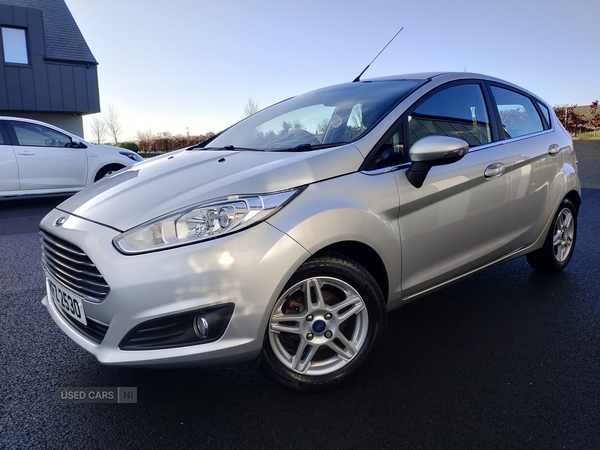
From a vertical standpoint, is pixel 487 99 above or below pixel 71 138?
above

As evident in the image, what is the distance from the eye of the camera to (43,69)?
733 inches

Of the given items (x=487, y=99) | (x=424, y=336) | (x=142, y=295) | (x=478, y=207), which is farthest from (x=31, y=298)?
(x=487, y=99)

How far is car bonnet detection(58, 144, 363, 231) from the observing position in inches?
85.0

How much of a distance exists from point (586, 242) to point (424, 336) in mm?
3456

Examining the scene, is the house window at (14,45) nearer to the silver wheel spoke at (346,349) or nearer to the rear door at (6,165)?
the rear door at (6,165)

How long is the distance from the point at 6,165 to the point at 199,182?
7.37 meters

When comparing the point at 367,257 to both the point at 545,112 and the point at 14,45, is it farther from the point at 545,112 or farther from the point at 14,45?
the point at 14,45

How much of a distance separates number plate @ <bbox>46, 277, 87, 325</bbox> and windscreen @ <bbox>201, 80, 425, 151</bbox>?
132 cm

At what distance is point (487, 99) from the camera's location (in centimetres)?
338

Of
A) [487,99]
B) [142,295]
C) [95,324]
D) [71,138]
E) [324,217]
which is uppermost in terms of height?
[487,99]

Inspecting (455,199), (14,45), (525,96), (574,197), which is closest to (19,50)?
(14,45)

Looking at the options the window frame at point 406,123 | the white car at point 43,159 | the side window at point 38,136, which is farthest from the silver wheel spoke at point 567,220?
the side window at point 38,136

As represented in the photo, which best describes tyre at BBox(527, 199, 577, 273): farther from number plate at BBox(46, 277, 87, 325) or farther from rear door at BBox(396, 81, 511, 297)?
number plate at BBox(46, 277, 87, 325)

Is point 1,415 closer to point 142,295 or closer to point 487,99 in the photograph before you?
point 142,295
